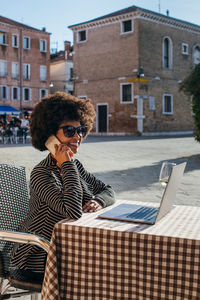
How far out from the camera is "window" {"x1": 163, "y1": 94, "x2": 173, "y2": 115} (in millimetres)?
36156

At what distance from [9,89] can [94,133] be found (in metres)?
13.9

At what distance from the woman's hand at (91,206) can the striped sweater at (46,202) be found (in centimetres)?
11

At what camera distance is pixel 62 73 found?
5388 centimetres

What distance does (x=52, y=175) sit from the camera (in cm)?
262

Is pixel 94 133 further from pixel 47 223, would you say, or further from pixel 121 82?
pixel 47 223

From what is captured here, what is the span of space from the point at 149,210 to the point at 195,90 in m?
13.1

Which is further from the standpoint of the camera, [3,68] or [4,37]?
[4,37]

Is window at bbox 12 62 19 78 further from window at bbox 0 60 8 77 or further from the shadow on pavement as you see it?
the shadow on pavement

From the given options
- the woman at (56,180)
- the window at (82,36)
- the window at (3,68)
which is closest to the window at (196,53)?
the window at (82,36)

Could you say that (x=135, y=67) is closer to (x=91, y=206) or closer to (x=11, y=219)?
(x=11, y=219)

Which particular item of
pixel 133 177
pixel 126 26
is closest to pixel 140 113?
pixel 126 26

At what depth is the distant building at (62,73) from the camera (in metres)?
53.2

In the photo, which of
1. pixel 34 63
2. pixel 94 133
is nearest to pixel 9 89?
pixel 34 63

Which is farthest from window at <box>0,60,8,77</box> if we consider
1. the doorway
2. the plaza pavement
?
the plaza pavement
